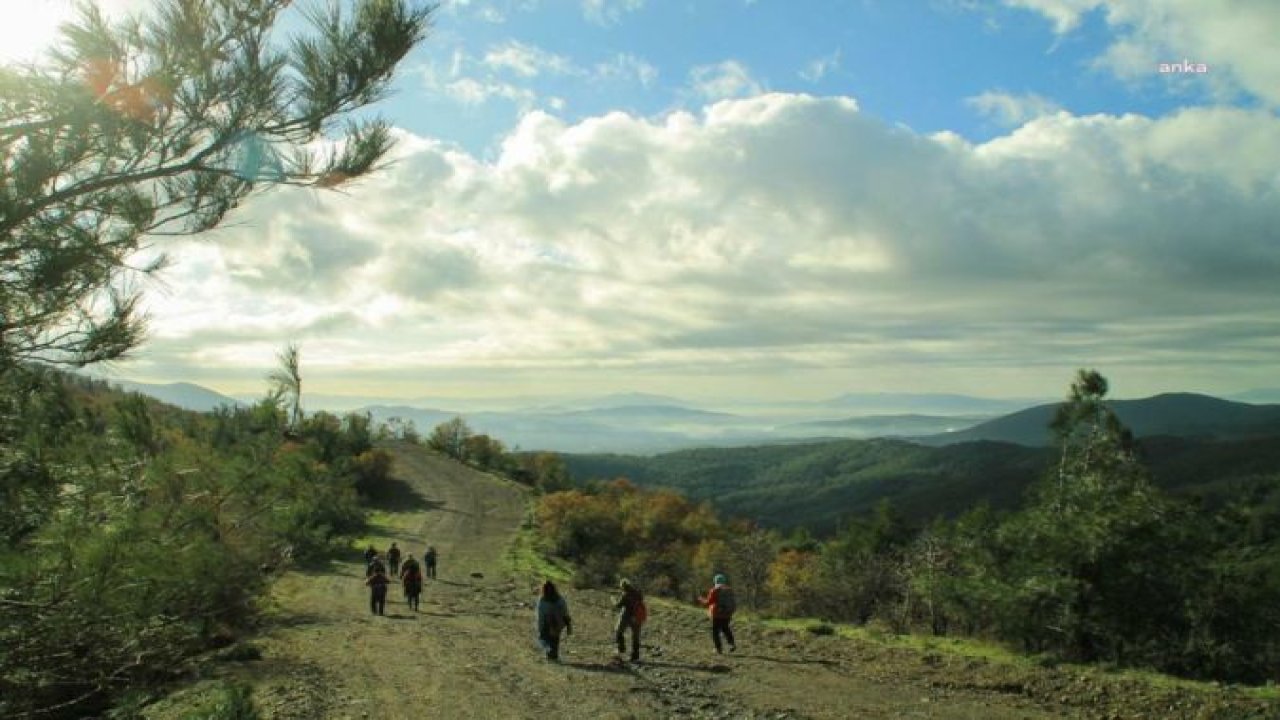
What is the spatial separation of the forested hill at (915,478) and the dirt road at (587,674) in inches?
2530

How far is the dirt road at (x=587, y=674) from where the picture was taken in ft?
31.9

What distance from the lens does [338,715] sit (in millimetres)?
9820

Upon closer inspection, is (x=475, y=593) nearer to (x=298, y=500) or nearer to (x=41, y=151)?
(x=298, y=500)

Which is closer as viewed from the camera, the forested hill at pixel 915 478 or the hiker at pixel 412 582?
the hiker at pixel 412 582

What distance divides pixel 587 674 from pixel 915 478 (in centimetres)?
16187

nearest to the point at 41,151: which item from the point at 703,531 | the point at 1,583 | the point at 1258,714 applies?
the point at 1,583

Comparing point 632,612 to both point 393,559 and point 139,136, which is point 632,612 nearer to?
point 139,136

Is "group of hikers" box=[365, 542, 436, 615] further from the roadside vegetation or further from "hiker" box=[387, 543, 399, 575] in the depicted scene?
the roadside vegetation

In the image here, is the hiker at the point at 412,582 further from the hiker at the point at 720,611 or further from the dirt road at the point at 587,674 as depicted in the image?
the hiker at the point at 720,611

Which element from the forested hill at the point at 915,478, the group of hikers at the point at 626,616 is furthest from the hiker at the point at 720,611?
the forested hill at the point at 915,478

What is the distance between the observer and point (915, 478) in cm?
16212

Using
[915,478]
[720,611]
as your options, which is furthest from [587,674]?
[915,478]

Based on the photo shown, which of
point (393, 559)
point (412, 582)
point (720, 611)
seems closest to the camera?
point (720, 611)

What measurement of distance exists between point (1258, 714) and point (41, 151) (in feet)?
37.9
